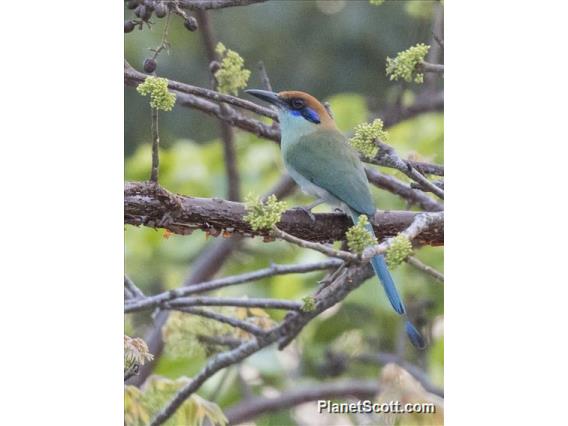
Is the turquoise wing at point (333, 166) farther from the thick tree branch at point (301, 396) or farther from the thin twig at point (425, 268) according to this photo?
the thick tree branch at point (301, 396)

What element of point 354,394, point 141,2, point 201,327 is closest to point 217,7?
point 141,2

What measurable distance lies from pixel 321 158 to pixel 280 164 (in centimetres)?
75

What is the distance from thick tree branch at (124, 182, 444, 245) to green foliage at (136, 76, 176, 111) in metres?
0.27

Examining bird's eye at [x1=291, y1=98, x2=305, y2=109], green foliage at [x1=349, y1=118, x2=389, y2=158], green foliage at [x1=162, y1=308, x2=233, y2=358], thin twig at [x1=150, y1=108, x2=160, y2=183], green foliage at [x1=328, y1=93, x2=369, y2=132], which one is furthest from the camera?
green foliage at [x1=328, y1=93, x2=369, y2=132]

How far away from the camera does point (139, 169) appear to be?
4.23m

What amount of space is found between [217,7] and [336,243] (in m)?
0.90

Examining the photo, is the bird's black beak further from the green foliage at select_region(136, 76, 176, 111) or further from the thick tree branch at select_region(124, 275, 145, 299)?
the thick tree branch at select_region(124, 275, 145, 299)

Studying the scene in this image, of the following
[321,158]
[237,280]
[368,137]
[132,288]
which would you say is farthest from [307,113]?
[132,288]

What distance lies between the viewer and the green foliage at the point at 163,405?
3752 millimetres

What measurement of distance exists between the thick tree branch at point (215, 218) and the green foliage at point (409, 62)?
0.45 meters

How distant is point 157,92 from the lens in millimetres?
3359

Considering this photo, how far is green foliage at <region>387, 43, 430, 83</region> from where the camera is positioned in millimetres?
3652

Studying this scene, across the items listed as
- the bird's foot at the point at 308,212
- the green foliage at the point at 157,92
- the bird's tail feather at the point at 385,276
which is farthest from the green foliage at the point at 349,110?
the green foliage at the point at 157,92

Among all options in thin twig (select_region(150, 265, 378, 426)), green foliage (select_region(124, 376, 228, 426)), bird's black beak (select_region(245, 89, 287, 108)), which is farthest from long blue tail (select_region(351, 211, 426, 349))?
green foliage (select_region(124, 376, 228, 426))
